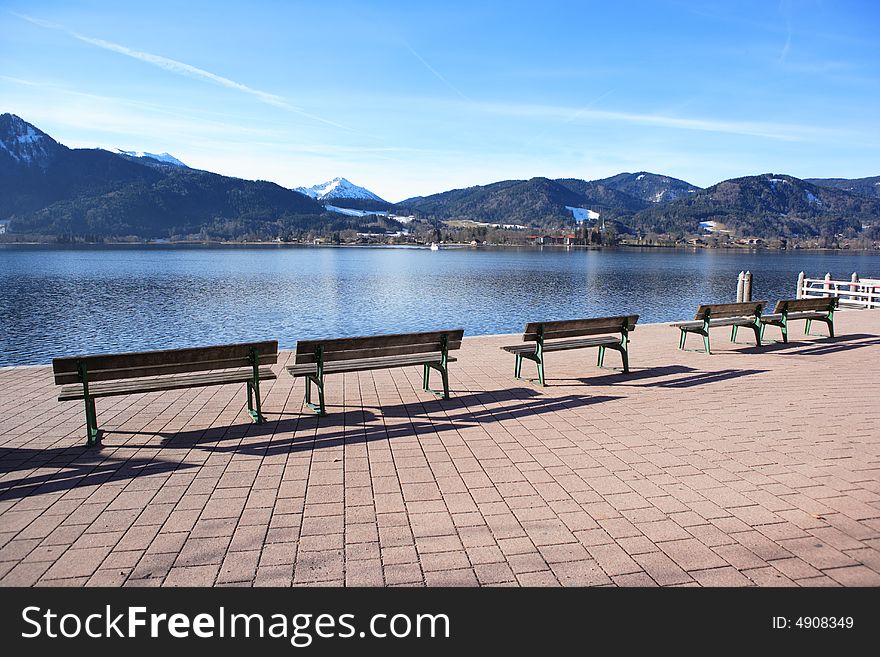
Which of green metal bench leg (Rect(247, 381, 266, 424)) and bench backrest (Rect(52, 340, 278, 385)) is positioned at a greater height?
bench backrest (Rect(52, 340, 278, 385))

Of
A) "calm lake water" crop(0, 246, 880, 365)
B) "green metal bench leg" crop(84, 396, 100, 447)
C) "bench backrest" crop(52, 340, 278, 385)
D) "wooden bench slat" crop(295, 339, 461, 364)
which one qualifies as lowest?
"calm lake water" crop(0, 246, 880, 365)

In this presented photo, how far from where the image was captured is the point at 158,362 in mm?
6312

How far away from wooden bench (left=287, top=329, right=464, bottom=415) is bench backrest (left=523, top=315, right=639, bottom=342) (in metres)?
1.40

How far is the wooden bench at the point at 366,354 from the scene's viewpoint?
7.10 metres

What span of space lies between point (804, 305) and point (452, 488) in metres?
11.0

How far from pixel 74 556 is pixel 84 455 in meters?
2.21

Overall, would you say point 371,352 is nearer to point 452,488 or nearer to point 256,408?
point 256,408

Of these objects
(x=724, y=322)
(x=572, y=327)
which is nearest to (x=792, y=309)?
(x=724, y=322)

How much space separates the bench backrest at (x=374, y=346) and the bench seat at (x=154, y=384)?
0.53 m

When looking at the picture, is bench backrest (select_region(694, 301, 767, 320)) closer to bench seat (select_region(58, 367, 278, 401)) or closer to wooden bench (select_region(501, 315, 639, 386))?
wooden bench (select_region(501, 315, 639, 386))

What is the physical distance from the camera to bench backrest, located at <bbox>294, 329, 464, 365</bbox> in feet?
23.4

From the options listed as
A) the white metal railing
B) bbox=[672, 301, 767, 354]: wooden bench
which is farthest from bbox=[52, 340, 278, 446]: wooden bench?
the white metal railing
